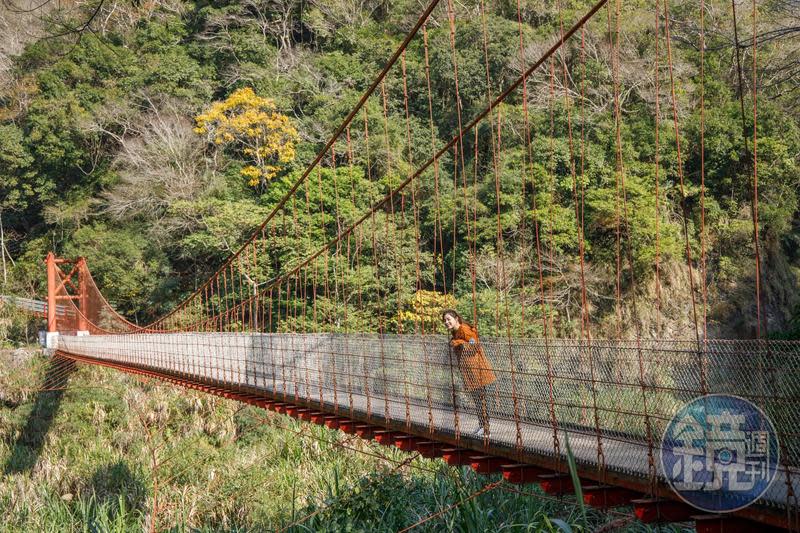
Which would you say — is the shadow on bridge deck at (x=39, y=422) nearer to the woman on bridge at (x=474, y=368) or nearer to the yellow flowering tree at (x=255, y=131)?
the yellow flowering tree at (x=255, y=131)

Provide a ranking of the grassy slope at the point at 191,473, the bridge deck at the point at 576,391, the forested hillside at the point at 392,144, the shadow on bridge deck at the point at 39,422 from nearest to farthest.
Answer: the bridge deck at the point at 576,391, the grassy slope at the point at 191,473, the shadow on bridge deck at the point at 39,422, the forested hillside at the point at 392,144

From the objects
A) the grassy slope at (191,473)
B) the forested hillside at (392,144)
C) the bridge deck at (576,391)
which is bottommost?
the grassy slope at (191,473)

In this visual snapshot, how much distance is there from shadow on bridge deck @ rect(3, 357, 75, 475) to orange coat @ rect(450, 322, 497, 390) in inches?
376

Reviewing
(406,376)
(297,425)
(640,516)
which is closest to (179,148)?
(297,425)

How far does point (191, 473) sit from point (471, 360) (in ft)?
25.2

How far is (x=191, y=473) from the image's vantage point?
1018 cm

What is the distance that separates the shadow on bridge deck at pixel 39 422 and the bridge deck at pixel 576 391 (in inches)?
320

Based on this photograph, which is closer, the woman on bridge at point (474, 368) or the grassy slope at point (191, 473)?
the woman on bridge at point (474, 368)

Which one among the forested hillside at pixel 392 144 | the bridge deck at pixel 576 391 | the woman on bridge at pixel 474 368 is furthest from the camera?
the forested hillside at pixel 392 144

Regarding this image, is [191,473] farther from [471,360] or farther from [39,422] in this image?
[471,360]

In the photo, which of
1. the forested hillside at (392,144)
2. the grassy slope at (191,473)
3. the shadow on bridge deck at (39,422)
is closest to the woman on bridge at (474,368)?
the grassy slope at (191,473)

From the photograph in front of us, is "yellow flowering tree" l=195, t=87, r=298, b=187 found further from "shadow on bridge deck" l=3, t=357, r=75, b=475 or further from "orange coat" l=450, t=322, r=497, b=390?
"orange coat" l=450, t=322, r=497, b=390

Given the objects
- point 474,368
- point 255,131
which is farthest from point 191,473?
point 474,368

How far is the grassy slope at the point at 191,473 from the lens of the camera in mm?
6434
